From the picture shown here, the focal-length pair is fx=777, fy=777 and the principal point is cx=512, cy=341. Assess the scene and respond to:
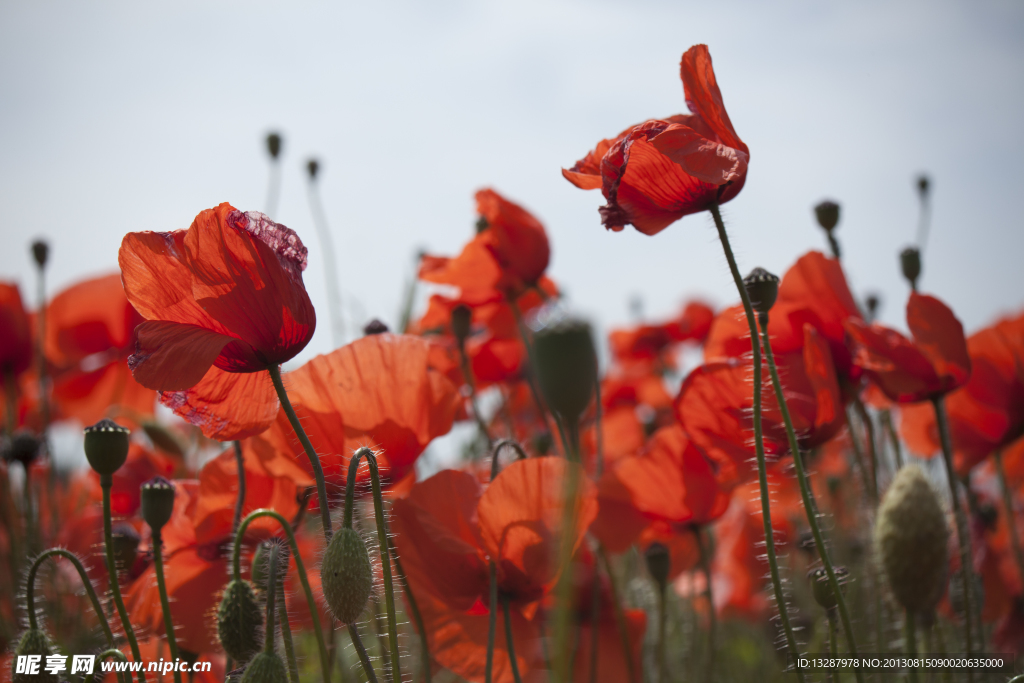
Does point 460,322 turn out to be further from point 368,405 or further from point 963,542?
point 963,542

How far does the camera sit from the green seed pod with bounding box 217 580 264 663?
98 cm

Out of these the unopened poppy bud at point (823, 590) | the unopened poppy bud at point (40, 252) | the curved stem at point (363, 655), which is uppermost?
the unopened poppy bud at point (40, 252)

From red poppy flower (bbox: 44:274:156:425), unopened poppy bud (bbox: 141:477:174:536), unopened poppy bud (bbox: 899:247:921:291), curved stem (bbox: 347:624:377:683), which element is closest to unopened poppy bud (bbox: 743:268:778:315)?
unopened poppy bud (bbox: 899:247:921:291)

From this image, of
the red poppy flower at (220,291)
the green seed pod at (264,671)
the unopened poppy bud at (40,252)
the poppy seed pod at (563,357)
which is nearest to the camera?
the poppy seed pod at (563,357)

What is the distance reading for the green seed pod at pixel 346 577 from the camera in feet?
2.76

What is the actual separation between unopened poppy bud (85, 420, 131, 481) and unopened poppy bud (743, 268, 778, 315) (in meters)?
0.93

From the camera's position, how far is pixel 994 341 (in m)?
1.65

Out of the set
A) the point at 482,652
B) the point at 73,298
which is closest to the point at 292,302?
the point at 482,652

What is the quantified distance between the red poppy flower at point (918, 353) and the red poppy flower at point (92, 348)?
6.04 ft

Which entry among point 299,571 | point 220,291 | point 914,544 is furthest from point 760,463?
point 220,291

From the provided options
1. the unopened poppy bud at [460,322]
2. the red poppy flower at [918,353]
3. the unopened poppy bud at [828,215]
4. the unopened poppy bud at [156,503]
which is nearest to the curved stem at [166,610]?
the unopened poppy bud at [156,503]

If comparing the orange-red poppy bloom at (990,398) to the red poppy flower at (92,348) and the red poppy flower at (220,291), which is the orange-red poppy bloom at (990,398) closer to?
the red poppy flower at (220,291)

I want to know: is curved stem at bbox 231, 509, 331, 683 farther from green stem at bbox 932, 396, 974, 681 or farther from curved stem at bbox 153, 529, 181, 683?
green stem at bbox 932, 396, 974, 681

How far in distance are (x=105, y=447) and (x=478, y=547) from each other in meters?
0.55
